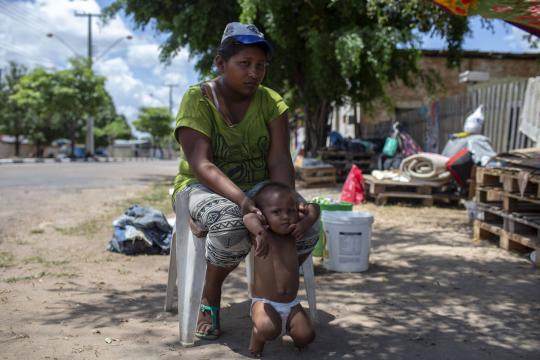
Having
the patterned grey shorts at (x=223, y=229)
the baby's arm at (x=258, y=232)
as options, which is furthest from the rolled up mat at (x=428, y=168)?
the baby's arm at (x=258, y=232)

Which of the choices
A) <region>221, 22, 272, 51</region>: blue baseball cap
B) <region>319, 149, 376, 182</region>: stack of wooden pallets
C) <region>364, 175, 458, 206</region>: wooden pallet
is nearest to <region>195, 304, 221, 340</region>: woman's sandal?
<region>221, 22, 272, 51</region>: blue baseball cap

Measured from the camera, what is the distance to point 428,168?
859 centimetres

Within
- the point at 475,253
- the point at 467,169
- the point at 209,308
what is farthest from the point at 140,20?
the point at 209,308

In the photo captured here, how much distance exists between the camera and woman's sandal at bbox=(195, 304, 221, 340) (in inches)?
108

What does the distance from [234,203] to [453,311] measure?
1719 mm

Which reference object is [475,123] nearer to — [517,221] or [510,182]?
[510,182]

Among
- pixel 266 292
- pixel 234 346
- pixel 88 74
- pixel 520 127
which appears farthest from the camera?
pixel 88 74

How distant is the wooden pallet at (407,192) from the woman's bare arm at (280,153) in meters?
6.12

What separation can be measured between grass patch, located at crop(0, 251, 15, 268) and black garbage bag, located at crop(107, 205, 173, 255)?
35.3 inches

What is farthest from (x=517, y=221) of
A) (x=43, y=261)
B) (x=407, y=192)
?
(x=43, y=261)

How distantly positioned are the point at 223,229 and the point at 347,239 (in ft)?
6.42

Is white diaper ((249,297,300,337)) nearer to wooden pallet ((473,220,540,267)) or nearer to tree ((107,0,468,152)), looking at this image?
wooden pallet ((473,220,540,267))

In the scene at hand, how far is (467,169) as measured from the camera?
799cm

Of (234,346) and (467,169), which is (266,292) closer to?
(234,346)
